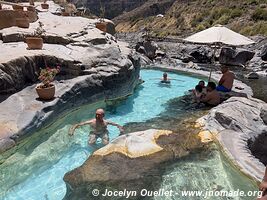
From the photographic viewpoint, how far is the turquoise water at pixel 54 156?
215 inches

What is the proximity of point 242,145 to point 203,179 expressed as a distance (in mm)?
1275

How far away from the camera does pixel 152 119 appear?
9023mm

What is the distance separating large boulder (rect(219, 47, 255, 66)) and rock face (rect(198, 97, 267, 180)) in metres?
15.0

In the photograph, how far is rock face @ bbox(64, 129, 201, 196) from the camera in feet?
16.9

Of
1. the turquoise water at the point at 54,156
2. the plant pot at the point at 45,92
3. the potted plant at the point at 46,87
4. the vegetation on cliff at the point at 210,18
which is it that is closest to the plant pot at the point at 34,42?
the potted plant at the point at 46,87

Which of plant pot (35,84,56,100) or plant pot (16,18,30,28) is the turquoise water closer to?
plant pot (35,84,56,100)

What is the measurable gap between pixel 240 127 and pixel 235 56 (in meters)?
16.9

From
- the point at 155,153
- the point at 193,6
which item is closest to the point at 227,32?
the point at 155,153

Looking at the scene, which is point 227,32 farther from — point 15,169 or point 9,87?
point 15,169

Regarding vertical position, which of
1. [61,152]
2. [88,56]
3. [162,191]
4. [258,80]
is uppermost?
[88,56]

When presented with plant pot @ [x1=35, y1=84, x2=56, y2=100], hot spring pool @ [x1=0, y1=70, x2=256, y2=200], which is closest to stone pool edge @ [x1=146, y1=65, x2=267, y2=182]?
hot spring pool @ [x1=0, y1=70, x2=256, y2=200]

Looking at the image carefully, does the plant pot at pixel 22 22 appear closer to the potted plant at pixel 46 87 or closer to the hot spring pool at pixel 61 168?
the potted plant at pixel 46 87

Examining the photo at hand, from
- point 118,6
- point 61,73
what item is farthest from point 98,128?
point 118,6

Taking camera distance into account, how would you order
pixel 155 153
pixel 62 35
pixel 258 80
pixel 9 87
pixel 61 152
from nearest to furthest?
pixel 155 153 → pixel 61 152 → pixel 9 87 → pixel 62 35 → pixel 258 80
